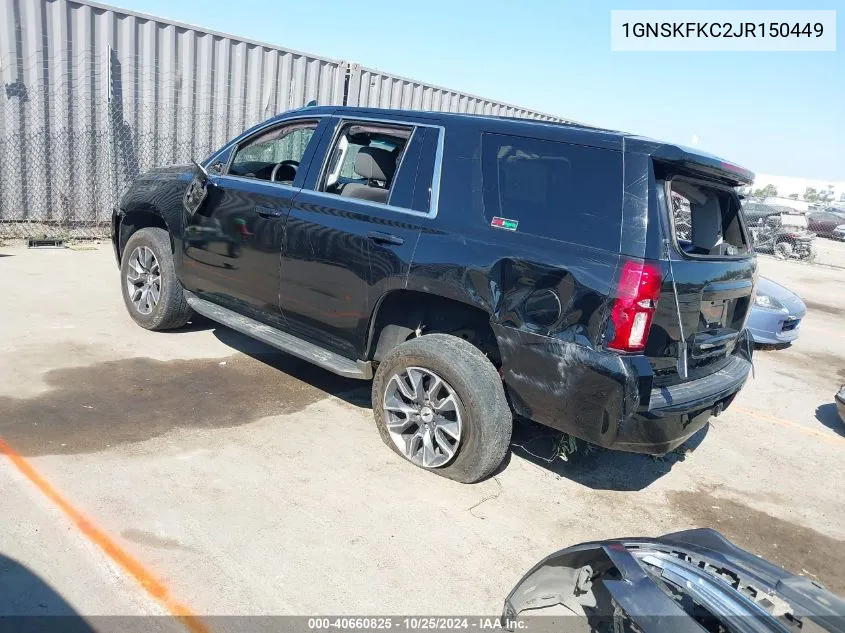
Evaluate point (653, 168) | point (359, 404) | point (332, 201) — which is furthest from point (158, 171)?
point (653, 168)

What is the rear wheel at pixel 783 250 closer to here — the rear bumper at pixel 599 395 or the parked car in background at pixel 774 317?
the parked car in background at pixel 774 317

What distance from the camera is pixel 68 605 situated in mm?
2439

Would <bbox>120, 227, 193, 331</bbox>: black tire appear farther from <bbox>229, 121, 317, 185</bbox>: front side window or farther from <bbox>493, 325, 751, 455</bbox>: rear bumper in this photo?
<bbox>493, 325, 751, 455</bbox>: rear bumper

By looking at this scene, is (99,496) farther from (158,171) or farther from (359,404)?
(158,171)

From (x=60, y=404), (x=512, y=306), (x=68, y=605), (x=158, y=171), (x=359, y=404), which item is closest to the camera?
(x=68, y=605)

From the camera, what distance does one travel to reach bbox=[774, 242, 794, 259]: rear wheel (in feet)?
58.4

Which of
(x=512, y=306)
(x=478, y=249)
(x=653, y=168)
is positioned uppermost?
(x=653, y=168)

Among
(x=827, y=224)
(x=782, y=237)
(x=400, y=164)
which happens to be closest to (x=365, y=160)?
(x=400, y=164)

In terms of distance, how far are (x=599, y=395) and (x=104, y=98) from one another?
27.1 feet

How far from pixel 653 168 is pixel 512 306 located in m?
0.93

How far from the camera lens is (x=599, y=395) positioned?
3084mm

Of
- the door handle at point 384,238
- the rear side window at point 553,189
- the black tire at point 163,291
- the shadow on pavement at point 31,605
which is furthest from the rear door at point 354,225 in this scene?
the shadow on pavement at point 31,605

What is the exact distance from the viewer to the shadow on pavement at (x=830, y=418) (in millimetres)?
5465

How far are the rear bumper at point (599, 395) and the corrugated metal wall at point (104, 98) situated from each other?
750 cm
